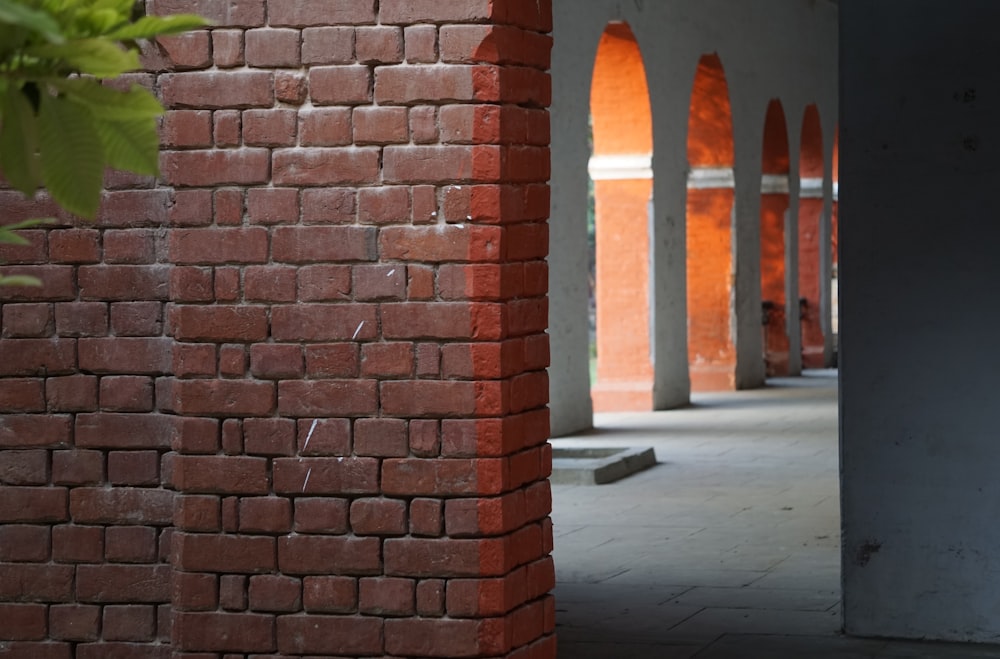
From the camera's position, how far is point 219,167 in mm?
3740

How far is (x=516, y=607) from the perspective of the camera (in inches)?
146

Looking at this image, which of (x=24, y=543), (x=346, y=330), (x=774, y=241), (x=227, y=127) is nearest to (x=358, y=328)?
(x=346, y=330)

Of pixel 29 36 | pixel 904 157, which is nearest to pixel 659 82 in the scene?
pixel 904 157

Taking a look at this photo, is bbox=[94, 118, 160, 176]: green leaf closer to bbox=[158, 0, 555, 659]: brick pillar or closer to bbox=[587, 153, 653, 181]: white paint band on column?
bbox=[158, 0, 555, 659]: brick pillar

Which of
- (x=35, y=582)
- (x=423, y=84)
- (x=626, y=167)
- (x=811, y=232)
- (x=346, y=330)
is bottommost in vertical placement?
(x=35, y=582)

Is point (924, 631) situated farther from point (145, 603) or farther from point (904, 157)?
point (145, 603)

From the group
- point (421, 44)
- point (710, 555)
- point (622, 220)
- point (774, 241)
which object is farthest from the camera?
point (774, 241)

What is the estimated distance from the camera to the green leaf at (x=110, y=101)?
1231mm

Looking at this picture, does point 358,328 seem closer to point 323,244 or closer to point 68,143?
point 323,244

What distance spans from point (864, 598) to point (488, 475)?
212 centimetres

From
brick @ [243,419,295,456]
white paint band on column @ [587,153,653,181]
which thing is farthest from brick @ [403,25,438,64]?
white paint band on column @ [587,153,653,181]

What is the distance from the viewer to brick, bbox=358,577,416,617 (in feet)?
12.0

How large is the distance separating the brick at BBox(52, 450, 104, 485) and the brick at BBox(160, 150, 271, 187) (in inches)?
28.2

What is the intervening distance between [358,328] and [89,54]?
248 cm
